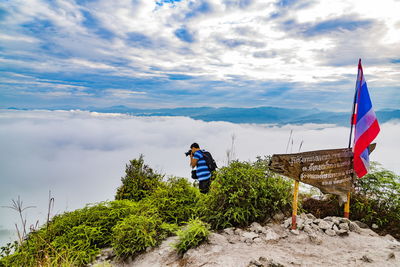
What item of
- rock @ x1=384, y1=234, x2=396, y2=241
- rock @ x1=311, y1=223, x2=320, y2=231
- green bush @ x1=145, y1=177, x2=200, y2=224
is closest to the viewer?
rock @ x1=311, y1=223, x2=320, y2=231

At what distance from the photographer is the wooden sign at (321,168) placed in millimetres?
6000

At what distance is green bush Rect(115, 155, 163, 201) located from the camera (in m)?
9.35

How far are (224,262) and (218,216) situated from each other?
162 cm

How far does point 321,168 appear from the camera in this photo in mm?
6277

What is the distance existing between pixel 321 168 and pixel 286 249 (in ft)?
6.39

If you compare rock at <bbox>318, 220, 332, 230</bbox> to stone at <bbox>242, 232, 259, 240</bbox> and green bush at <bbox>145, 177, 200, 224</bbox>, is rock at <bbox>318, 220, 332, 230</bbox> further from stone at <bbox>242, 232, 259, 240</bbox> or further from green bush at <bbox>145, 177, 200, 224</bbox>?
green bush at <bbox>145, 177, 200, 224</bbox>

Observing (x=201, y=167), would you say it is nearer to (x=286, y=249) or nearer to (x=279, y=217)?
(x=279, y=217)

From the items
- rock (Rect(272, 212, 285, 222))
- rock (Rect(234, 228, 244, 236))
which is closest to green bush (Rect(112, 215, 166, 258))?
rock (Rect(234, 228, 244, 236))

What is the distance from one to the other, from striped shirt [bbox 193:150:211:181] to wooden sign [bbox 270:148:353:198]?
147 inches

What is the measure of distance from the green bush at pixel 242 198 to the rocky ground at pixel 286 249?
30cm

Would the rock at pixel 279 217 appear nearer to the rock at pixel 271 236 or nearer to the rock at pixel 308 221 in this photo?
the rock at pixel 308 221

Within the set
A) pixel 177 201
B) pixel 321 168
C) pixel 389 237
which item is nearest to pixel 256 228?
pixel 321 168

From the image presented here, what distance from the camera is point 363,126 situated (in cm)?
661

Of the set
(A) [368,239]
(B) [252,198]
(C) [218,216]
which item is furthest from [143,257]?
(A) [368,239]
